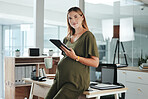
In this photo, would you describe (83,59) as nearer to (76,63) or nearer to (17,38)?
(76,63)

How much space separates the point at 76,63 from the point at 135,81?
2.51 meters

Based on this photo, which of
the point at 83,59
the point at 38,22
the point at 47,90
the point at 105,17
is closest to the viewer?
the point at 83,59

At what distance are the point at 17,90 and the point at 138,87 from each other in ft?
7.08

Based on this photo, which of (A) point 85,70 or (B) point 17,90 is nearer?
(A) point 85,70

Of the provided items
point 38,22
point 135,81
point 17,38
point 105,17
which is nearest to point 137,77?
point 135,81

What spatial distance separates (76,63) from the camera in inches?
88.0

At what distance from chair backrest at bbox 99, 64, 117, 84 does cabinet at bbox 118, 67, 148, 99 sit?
134cm

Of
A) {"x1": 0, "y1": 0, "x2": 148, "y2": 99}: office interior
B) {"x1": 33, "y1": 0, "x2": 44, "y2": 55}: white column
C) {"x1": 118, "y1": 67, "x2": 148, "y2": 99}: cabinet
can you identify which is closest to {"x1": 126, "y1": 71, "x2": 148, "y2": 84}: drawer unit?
{"x1": 118, "y1": 67, "x2": 148, "y2": 99}: cabinet

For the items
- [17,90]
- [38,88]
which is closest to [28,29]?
[17,90]

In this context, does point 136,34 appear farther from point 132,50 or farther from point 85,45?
point 85,45

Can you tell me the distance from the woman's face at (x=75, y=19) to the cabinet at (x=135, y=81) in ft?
7.88

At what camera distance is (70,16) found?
2320mm

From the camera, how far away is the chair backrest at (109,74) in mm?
3117

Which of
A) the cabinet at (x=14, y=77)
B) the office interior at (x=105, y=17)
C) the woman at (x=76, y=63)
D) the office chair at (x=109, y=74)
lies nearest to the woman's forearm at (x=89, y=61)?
the woman at (x=76, y=63)
